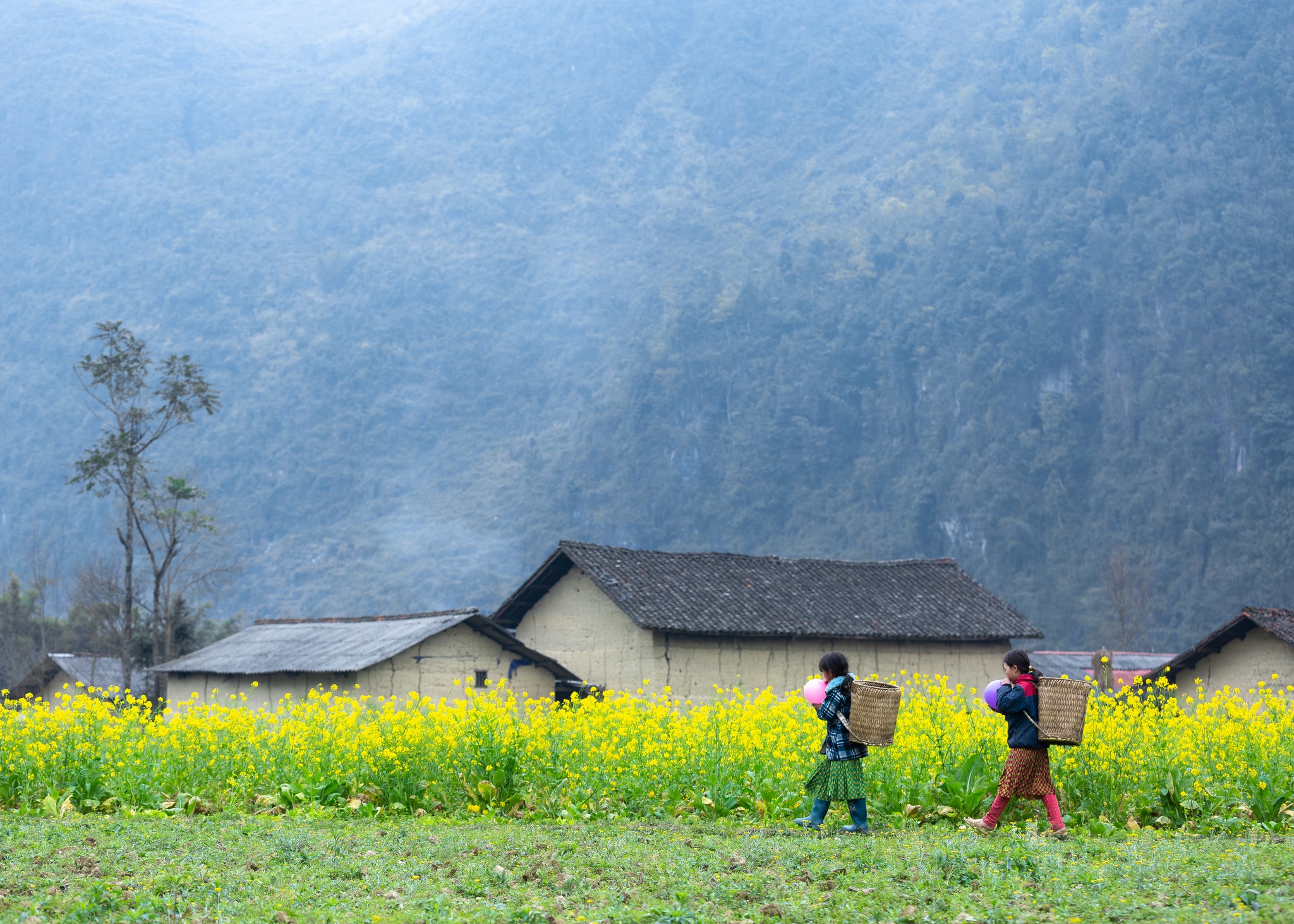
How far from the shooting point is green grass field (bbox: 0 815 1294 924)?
6098 mm

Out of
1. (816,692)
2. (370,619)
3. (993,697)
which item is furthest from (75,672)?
(993,697)

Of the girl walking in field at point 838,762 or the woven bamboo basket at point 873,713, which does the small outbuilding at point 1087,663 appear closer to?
the girl walking in field at point 838,762

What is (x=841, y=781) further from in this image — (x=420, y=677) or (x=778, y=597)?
(x=778, y=597)

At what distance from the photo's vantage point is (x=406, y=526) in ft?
386

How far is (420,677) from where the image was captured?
2578 centimetres

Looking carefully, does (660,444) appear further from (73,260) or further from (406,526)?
(73,260)

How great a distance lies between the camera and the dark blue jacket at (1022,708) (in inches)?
360

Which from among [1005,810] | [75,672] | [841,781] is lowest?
[1005,810]

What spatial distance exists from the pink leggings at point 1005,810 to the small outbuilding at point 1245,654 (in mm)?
17836

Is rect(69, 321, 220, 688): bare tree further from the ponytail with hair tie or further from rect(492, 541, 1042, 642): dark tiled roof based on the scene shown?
the ponytail with hair tie

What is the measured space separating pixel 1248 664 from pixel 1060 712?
2012cm

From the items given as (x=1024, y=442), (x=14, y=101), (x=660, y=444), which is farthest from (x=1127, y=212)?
(x=14, y=101)

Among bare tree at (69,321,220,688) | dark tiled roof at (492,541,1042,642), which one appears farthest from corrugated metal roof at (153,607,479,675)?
bare tree at (69,321,220,688)

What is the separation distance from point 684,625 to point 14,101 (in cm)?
18282
